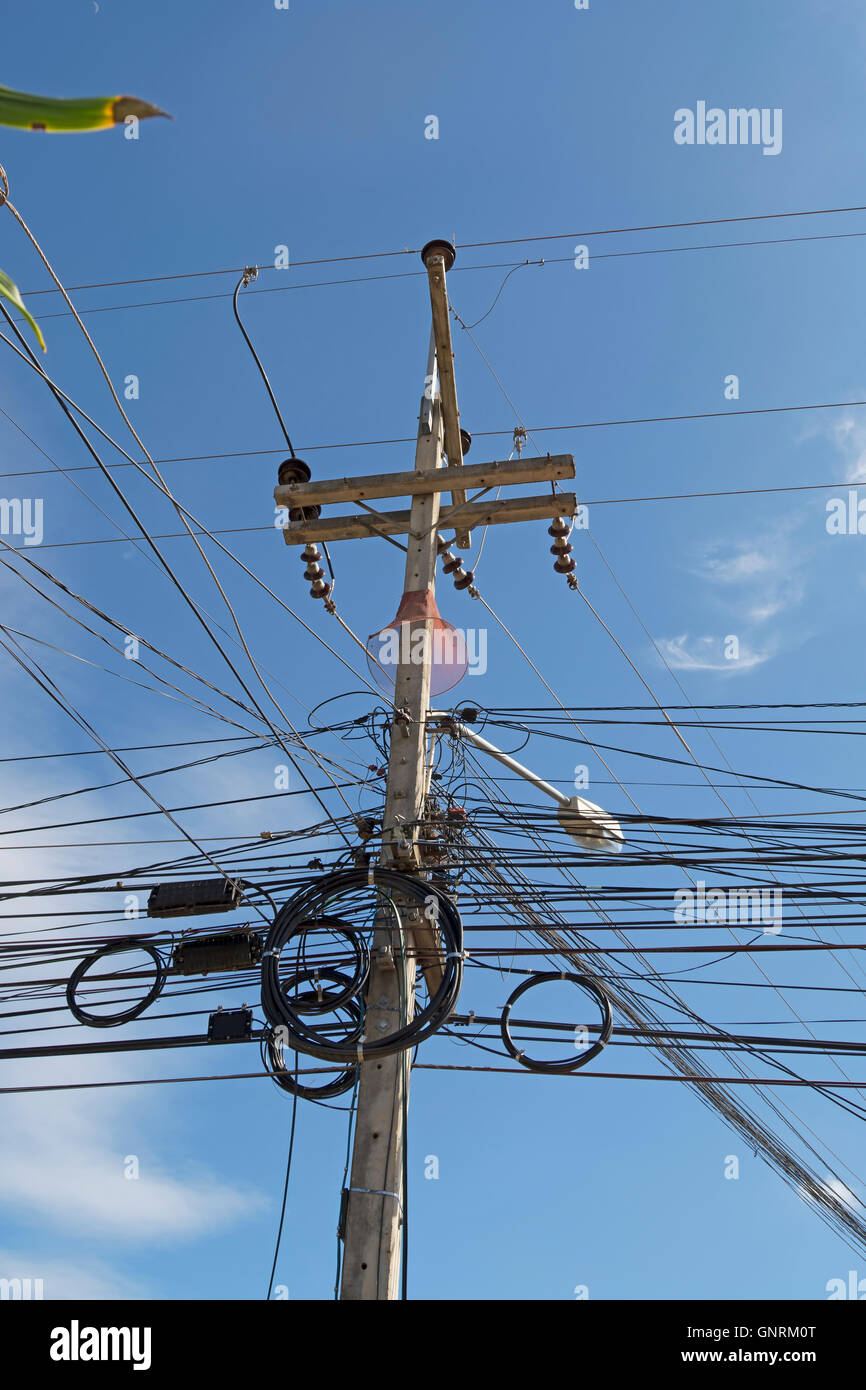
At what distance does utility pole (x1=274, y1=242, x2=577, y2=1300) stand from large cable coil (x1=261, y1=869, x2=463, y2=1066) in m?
0.07

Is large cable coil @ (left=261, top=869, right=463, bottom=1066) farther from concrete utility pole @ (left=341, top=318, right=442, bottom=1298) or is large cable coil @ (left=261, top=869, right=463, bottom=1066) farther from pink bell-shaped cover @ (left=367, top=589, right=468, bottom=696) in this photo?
pink bell-shaped cover @ (left=367, top=589, right=468, bottom=696)

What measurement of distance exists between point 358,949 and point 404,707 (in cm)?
199

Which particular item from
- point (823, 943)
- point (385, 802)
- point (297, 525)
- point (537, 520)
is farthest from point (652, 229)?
point (823, 943)

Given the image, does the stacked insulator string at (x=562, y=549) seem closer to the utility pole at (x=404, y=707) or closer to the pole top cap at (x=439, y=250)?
the utility pole at (x=404, y=707)

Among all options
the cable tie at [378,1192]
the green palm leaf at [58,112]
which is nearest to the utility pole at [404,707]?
the cable tie at [378,1192]

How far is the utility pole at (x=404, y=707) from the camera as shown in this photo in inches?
231

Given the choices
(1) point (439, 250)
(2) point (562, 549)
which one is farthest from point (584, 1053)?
(1) point (439, 250)

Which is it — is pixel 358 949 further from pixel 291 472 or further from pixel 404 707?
pixel 291 472

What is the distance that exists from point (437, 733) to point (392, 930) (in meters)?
2.09

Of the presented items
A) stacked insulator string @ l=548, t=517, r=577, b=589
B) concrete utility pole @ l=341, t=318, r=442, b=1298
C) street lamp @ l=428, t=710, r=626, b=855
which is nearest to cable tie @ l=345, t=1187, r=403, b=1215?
concrete utility pole @ l=341, t=318, r=442, b=1298

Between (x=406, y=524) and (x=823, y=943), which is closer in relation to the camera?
(x=823, y=943)

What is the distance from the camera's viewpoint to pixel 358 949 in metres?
6.88
